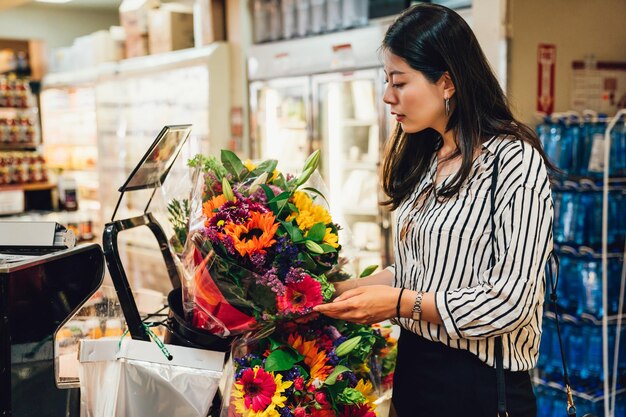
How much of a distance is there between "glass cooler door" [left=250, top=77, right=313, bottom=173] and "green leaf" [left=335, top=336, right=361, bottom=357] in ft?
11.9

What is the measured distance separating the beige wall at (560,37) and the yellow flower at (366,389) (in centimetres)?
237

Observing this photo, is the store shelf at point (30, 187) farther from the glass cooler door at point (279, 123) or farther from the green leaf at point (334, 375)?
the green leaf at point (334, 375)

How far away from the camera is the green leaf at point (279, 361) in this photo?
1369 mm

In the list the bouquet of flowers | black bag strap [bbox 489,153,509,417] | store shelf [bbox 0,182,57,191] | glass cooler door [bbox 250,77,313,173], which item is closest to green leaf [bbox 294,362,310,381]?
the bouquet of flowers

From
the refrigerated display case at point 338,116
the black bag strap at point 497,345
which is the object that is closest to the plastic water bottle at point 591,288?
the refrigerated display case at point 338,116

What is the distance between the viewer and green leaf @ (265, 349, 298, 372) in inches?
53.9

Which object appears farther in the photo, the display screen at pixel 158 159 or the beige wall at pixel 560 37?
Answer: the beige wall at pixel 560 37

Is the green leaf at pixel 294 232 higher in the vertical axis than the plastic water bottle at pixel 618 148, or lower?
lower

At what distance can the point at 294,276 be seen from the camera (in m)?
1.37

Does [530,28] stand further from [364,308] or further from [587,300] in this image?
[364,308]

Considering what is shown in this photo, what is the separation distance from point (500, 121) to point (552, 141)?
243 cm

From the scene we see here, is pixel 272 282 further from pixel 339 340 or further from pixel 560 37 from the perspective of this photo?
pixel 560 37

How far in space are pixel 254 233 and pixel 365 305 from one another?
29 cm

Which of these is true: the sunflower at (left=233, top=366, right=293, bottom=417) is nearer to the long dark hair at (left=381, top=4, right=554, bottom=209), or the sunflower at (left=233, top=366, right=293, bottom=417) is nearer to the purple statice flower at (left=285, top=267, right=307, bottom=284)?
the purple statice flower at (left=285, top=267, right=307, bottom=284)
